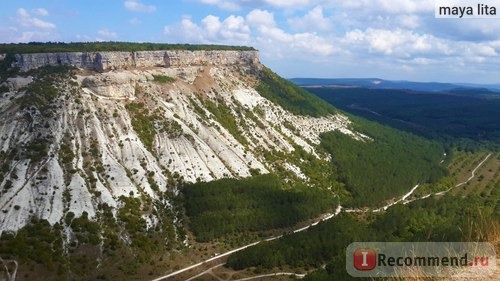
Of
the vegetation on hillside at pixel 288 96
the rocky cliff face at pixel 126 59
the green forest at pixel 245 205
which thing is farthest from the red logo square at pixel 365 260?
the vegetation on hillside at pixel 288 96

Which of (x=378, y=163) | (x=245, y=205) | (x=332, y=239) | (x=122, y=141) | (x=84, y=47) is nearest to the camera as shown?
(x=332, y=239)

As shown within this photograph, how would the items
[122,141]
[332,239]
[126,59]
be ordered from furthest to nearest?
[126,59], [122,141], [332,239]

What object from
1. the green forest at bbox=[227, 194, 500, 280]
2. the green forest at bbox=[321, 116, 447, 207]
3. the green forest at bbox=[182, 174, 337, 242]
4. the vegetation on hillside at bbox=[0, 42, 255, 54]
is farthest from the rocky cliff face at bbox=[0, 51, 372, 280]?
the green forest at bbox=[227, 194, 500, 280]

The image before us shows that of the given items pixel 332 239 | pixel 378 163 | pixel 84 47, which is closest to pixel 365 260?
pixel 332 239

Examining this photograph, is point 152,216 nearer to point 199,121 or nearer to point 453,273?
point 199,121

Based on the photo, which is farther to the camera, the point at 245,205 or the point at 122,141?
the point at 122,141

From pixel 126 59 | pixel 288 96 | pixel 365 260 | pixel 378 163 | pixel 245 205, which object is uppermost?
pixel 126 59

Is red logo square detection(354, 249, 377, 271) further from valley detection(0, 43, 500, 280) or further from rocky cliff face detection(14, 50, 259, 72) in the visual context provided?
rocky cliff face detection(14, 50, 259, 72)

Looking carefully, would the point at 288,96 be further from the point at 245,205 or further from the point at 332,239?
the point at 332,239
